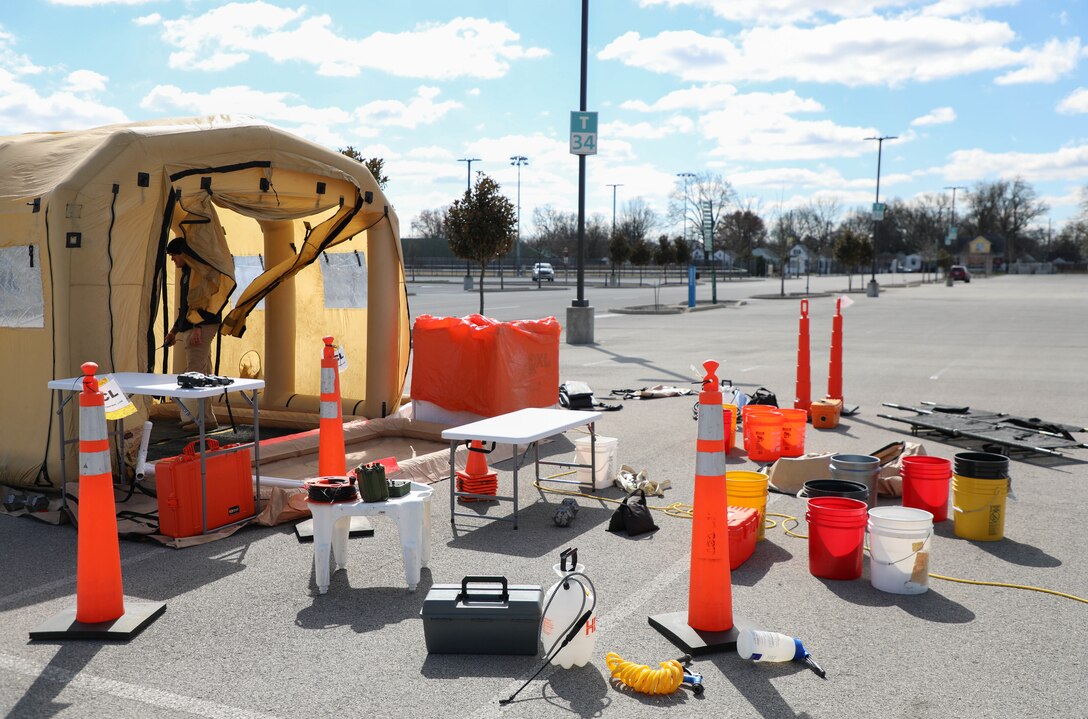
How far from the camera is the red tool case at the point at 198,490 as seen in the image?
246 inches

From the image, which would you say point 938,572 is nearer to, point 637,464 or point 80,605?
point 637,464

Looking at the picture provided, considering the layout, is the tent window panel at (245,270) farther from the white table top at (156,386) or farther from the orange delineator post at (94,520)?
the orange delineator post at (94,520)

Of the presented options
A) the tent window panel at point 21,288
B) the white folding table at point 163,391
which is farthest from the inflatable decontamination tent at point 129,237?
the white folding table at point 163,391

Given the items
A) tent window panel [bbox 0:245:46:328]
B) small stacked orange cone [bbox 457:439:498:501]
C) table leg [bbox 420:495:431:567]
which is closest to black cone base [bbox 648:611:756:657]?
table leg [bbox 420:495:431:567]

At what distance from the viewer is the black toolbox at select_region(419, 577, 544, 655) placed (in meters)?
4.34

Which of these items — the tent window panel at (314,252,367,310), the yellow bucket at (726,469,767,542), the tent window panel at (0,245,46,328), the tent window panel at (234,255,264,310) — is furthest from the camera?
the tent window panel at (234,255,264,310)

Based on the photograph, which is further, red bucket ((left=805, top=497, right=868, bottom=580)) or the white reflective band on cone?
red bucket ((left=805, top=497, right=868, bottom=580))

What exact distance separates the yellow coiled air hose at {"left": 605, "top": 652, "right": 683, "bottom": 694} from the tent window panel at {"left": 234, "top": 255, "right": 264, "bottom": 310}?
902 centimetres

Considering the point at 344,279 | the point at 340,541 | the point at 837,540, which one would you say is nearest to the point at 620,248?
the point at 344,279

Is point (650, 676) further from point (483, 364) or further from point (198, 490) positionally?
point (483, 364)

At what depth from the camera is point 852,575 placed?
547cm

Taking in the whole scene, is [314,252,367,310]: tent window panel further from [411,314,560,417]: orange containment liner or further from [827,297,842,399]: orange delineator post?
[827,297,842,399]: orange delineator post

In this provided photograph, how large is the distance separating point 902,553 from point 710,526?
1.49 metres

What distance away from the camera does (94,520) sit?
4699 millimetres
